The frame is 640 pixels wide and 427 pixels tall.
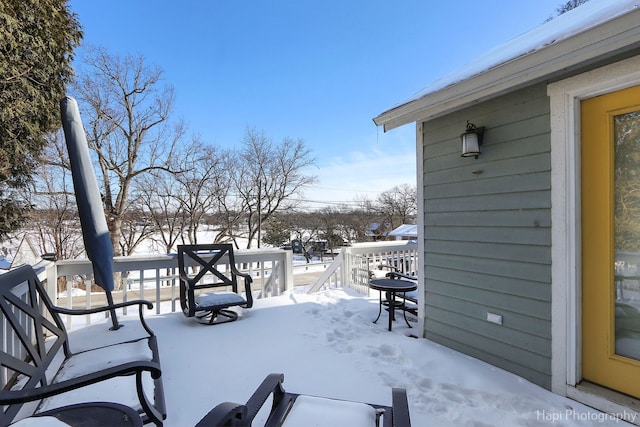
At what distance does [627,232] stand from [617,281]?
34cm

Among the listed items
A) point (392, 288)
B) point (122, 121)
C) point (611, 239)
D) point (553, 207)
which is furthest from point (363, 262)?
point (122, 121)

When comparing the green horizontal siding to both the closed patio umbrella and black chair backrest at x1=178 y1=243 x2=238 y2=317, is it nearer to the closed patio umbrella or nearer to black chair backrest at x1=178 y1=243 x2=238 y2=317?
black chair backrest at x1=178 y1=243 x2=238 y2=317


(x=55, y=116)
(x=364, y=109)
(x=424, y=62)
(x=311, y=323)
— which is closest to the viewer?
(x=311, y=323)

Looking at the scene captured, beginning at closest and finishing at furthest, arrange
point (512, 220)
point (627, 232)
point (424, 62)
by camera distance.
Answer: point (627, 232) < point (512, 220) < point (424, 62)

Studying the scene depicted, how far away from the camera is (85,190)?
2.48 meters

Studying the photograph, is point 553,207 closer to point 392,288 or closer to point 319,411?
point 392,288

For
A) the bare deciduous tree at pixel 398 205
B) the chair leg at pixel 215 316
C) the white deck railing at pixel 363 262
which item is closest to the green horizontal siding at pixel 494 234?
the chair leg at pixel 215 316

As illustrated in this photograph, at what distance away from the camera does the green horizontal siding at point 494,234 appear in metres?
2.28

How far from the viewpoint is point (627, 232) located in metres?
1.96

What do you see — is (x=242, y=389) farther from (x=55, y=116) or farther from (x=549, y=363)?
(x=55, y=116)

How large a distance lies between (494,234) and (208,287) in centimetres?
339

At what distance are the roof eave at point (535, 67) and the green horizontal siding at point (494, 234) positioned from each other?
8.8 inches

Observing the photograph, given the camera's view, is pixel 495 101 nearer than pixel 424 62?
Yes

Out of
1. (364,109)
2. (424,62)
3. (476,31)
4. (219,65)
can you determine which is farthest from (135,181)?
(476,31)
